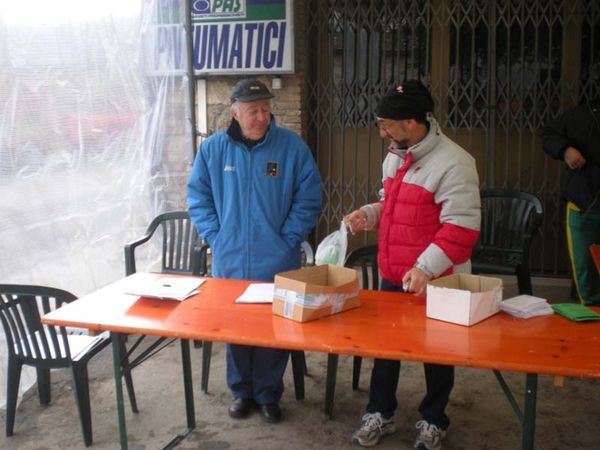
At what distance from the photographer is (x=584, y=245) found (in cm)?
429

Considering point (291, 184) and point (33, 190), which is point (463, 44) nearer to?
point (291, 184)

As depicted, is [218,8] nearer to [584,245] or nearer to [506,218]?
[506,218]

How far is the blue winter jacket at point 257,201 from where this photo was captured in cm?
318

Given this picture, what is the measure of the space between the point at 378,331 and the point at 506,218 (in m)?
2.70

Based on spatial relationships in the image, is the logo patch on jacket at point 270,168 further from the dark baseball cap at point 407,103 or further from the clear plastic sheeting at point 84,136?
the clear plastic sheeting at point 84,136

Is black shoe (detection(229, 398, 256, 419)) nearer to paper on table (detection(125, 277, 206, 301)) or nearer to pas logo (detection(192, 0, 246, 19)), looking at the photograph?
paper on table (detection(125, 277, 206, 301))

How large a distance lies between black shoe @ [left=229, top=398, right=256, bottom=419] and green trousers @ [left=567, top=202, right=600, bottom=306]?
7.66 feet

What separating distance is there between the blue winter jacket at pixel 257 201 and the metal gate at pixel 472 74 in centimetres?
247

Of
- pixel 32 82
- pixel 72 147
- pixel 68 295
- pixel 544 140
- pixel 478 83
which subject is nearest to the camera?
pixel 68 295

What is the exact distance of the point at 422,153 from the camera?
2.70 m

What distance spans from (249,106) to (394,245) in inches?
35.9

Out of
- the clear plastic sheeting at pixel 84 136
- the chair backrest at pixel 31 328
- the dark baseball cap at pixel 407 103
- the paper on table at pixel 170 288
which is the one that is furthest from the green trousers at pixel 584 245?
the chair backrest at pixel 31 328

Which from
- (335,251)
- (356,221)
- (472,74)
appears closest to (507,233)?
(472,74)

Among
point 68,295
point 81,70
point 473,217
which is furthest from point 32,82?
point 473,217
